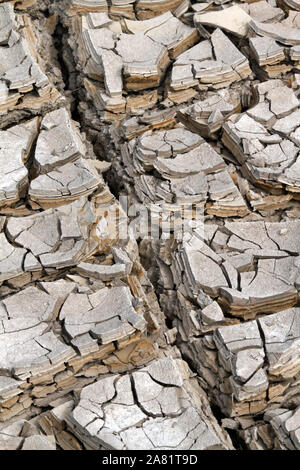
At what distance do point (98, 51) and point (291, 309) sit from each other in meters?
1.66

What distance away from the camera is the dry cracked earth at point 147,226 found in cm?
281

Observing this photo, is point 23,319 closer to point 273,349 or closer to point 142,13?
point 273,349

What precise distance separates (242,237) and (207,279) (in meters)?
0.29

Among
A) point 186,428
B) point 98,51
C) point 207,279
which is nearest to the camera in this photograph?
point 186,428

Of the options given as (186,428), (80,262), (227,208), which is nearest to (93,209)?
(80,262)

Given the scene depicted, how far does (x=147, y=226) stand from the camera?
3389mm

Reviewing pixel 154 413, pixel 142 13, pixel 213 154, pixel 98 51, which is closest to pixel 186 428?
pixel 154 413

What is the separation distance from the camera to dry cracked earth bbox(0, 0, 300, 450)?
111 inches

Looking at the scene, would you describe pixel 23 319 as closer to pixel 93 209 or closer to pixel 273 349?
pixel 93 209

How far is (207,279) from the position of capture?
3.10m

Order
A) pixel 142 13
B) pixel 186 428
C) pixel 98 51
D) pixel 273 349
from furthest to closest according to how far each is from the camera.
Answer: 1. pixel 142 13
2. pixel 98 51
3. pixel 273 349
4. pixel 186 428

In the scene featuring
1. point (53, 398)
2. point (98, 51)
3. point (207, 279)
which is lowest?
point (53, 398)

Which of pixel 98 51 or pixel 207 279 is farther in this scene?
pixel 98 51

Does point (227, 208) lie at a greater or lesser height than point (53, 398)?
greater
